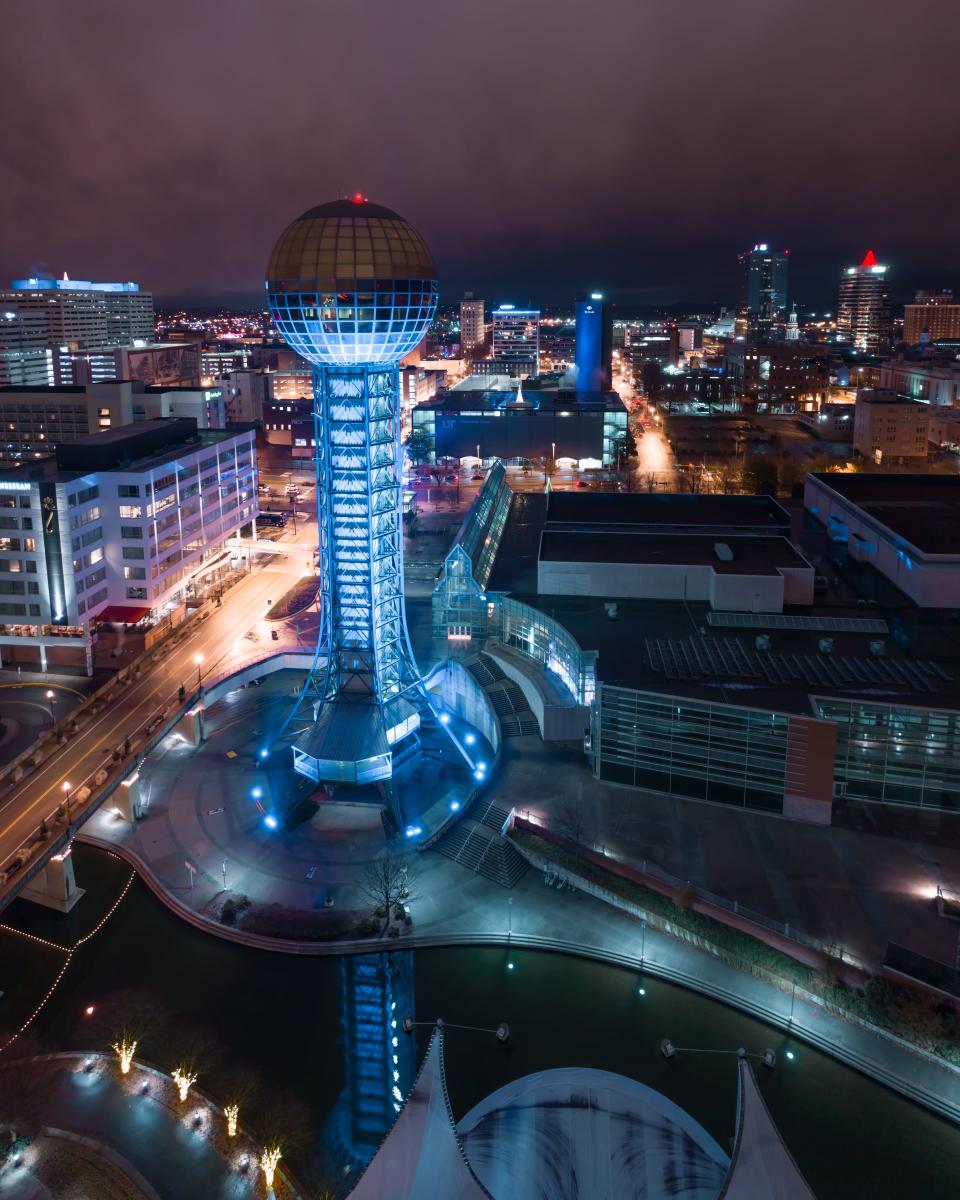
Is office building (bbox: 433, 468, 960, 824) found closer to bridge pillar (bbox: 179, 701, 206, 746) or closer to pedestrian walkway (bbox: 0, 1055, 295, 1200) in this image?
bridge pillar (bbox: 179, 701, 206, 746)

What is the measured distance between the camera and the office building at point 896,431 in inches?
5925

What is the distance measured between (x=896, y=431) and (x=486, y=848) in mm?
133046

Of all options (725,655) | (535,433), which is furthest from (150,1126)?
(535,433)

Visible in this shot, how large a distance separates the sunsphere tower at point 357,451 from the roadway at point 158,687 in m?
12.0

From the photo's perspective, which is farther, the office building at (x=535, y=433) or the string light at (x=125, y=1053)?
the office building at (x=535, y=433)

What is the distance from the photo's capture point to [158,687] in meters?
63.4

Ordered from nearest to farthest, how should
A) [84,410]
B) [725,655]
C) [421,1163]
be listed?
[421,1163]
[725,655]
[84,410]

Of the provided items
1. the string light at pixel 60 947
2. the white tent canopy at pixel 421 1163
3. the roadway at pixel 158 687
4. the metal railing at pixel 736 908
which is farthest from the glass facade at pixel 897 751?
the roadway at pixel 158 687

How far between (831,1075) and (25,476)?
225ft

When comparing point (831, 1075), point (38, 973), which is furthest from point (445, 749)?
point (831, 1075)

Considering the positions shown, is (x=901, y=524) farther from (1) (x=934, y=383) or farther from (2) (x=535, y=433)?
(1) (x=934, y=383)

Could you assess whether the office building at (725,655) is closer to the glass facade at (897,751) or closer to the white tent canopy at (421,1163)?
the glass facade at (897,751)

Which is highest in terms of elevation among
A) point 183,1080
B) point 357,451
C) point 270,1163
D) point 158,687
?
point 357,451

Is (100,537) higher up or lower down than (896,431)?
lower down
